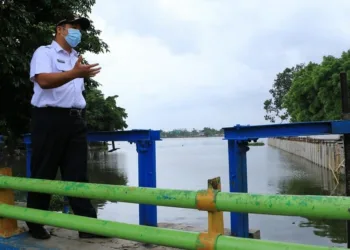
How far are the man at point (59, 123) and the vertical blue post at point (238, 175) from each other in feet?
4.36

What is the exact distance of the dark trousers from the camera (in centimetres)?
308

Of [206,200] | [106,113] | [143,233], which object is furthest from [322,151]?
[206,200]

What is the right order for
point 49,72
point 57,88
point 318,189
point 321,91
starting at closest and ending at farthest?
point 49,72 < point 57,88 < point 318,189 < point 321,91

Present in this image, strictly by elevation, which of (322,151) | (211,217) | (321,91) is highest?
(321,91)

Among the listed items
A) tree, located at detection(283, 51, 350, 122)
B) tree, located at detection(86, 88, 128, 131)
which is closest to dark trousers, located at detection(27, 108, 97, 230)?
tree, located at detection(283, 51, 350, 122)

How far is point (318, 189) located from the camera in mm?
20406

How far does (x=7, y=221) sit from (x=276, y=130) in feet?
8.08

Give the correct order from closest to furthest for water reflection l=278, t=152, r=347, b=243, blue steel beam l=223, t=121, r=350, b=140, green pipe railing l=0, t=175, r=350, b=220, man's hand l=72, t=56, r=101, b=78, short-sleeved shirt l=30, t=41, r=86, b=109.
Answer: green pipe railing l=0, t=175, r=350, b=220 < man's hand l=72, t=56, r=101, b=78 < short-sleeved shirt l=30, t=41, r=86, b=109 < blue steel beam l=223, t=121, r=350, b=140 < water reflection l=278, t=152, r=347, b=243

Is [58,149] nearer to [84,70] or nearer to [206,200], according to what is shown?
[84,70]

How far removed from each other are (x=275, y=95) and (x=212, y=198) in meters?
79.4

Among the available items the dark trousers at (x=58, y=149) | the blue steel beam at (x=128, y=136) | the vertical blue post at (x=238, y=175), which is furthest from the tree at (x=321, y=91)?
the dark trousers at (x=58, y=149)

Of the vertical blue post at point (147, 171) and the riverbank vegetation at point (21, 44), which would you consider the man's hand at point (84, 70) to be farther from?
the riverbank vegetation at point (21, 44)

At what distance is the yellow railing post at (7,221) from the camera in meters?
3.12

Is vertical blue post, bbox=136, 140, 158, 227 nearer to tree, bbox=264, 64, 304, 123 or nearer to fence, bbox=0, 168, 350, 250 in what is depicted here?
fence, bbox=0, 168, 350, 250
